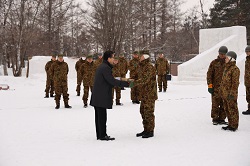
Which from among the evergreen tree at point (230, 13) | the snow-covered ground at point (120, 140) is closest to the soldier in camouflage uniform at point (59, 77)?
the snow-covered ground at point (120, 140)

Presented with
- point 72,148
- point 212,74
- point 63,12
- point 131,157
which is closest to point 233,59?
point 212,74

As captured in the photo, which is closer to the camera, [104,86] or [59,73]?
[104,86]

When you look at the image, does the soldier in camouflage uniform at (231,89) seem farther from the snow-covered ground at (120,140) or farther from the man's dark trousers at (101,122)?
the man's dark trousers at (101,122)

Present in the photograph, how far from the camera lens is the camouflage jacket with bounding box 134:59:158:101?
6.25m

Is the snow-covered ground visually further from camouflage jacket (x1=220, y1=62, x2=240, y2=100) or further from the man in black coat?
camouflage jacket (x1=220, y1=62, x2=240, y2=100)

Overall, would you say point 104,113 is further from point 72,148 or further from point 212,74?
point 212,74

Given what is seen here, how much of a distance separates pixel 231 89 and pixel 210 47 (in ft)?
53.0

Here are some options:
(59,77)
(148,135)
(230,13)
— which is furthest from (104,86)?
(230,13)

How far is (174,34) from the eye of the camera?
141 feet

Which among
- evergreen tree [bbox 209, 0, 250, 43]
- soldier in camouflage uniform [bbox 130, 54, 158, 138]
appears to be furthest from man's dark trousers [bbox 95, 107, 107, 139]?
evergreen tree [bbox 209, 0, 250, 43]

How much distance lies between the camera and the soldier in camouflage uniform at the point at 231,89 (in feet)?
21.4

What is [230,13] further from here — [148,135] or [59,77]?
[148,135]

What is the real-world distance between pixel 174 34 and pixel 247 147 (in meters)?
38.4

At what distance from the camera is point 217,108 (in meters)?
7.47
